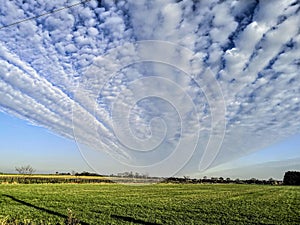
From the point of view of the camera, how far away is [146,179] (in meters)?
118

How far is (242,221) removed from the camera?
16.2 meters

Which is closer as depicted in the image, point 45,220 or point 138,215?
Result: point 45,220

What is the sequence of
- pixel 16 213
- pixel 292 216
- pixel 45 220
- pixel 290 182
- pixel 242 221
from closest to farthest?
pixel 45 220 < pixel 242 221 < pixel 16 213 < pixel 292 216 < pixel 290 182

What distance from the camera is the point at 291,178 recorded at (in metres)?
166

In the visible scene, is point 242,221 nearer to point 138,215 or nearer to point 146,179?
point 138,215

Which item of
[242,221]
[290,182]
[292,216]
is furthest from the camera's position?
[290,182]

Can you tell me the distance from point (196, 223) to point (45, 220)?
23.6 ft

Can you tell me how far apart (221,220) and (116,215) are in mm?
5638

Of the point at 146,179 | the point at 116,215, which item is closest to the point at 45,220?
the point at 116,215

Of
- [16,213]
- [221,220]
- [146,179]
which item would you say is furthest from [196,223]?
[146,179]

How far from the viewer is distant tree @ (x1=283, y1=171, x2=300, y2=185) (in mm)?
163125

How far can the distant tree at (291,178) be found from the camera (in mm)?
163125

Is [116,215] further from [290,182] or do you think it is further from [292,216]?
[290,182]

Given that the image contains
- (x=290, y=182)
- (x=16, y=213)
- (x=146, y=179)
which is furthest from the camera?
(x=290, y=182)
